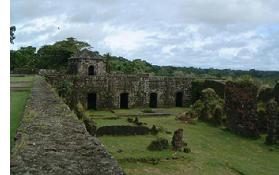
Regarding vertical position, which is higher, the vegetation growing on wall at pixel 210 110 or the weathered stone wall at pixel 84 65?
the weathered stone wall at pixel 84 65

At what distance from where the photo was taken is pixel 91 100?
34.0 metres

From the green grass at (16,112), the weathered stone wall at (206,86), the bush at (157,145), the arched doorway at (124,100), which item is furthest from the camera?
the arched doorway at (124,100)

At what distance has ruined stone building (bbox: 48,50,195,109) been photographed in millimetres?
32969

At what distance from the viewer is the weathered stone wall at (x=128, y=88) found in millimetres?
32875

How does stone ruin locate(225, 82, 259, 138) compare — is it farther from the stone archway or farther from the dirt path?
the dirt path

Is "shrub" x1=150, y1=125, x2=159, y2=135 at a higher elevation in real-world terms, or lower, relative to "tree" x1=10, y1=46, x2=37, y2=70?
lower

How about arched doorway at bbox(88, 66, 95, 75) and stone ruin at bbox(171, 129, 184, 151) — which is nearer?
stone ruin at bbox(171, 129, 184, 151)

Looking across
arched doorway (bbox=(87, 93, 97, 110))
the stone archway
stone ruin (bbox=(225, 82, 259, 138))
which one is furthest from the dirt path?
the stone archway

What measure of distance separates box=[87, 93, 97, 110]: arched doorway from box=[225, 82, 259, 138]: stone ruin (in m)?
12.2

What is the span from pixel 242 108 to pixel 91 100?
47.3ft

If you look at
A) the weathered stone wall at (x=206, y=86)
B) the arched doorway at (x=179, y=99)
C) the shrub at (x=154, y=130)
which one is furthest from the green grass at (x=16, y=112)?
the arched doorway at (x=179, y=99)

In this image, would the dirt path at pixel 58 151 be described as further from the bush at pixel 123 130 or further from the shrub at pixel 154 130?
the shrub at pixel 154 130

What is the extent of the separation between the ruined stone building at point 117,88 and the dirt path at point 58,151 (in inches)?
940
